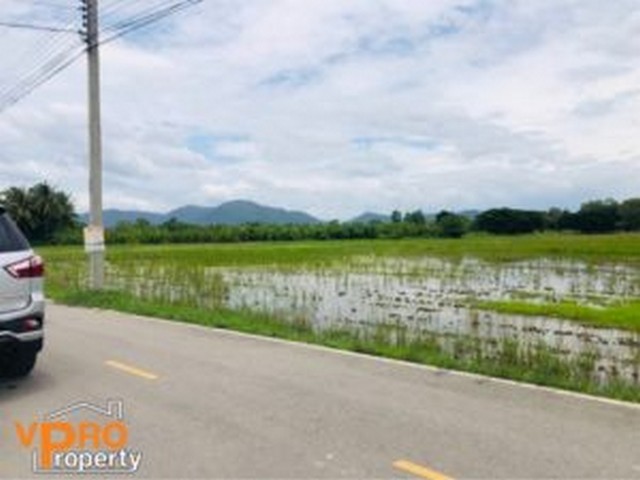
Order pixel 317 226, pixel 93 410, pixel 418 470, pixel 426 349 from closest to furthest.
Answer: pixel 418 470 < pixel 93 410 < pixel 426 349 < pixel 317 226

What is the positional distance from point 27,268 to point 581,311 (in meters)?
14.1

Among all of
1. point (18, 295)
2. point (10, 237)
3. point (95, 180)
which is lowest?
point (18, 295)

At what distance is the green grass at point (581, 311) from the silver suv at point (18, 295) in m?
11.6

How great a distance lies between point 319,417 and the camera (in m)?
7.10

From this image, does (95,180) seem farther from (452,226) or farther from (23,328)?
(452,226)

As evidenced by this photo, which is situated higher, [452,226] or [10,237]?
[452,226]

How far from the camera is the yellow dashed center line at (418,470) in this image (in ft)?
18.0

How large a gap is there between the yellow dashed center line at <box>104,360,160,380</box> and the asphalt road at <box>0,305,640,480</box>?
2 cm

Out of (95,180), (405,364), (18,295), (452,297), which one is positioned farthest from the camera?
(452,297)

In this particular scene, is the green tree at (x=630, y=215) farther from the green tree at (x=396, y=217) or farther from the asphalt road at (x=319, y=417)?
the asphalt road at (x=319, y=417)

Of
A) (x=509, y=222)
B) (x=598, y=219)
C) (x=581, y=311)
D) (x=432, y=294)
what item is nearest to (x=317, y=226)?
(x=509, y=222)

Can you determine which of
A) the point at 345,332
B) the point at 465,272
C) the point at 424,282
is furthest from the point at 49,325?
the point at 465,272

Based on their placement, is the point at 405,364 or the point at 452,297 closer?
the point at 405,364

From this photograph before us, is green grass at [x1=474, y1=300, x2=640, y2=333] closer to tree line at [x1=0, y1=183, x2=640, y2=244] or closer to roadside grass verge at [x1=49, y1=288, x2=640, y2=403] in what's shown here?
roadside grass verge at [x1=49, y1=288, x2=640, y2=403]
